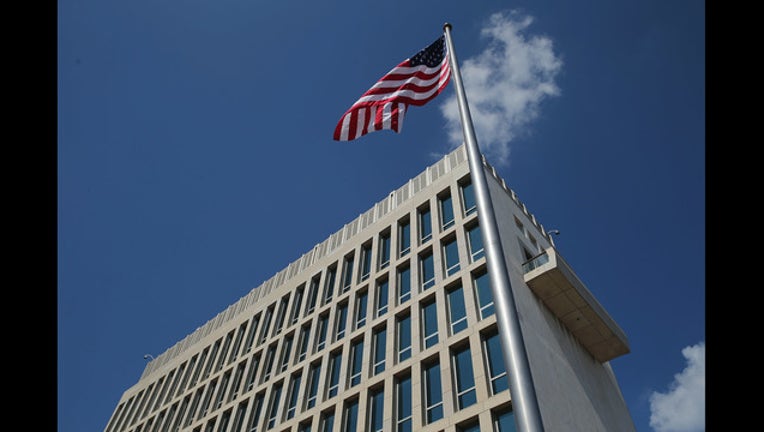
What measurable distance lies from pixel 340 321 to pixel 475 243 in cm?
1014

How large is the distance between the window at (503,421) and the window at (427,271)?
883 cm

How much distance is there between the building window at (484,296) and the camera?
22.0 m

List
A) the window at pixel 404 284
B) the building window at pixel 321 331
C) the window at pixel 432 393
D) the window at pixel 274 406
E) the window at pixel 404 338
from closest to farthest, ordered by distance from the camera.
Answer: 1. the window at pixel 432 393
2. the window at pixel 404 338
3. the window at pixel 404 284
4. the window at pixel 274 406
5. the building window at pixel 321 331

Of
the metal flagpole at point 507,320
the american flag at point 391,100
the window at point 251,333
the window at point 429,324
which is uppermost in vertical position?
the window at point 251,333

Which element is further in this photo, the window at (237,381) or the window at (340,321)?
the window at (237,381)

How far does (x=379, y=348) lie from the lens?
2619 centimetres

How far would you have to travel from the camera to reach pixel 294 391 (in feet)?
96.1

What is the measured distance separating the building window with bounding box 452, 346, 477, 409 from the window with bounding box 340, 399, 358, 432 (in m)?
5.69

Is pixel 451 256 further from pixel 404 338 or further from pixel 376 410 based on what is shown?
pixel 376 410

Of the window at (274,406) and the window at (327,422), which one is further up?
the window at (274,406)

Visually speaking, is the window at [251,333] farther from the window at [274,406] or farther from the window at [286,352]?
the window at [274,406]

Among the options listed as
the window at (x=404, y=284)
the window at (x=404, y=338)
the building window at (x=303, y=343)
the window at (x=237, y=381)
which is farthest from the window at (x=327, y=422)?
the window at (x=237, y=381)

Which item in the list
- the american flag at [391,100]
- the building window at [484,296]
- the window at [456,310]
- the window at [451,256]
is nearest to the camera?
the american flag at [391,100]
